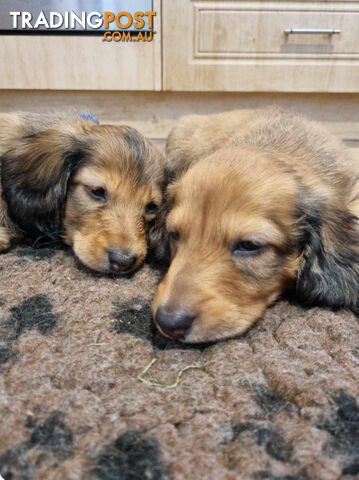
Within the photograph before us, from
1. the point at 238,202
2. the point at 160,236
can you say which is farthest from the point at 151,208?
the point at 238,202

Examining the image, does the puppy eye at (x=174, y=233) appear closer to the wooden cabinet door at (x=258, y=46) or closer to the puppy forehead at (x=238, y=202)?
the puppy forehead at (x=238, y=202)

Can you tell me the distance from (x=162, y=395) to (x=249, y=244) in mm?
708

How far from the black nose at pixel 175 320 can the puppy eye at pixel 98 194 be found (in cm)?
102

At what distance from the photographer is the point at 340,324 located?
1790 millimetres

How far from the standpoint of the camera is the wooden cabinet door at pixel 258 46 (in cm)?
396

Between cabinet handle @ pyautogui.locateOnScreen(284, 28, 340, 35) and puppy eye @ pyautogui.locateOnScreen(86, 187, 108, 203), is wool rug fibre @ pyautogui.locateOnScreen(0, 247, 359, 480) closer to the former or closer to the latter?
puppy eye @ pyautogui.locateOnScreen(86, 187, 108, 203)

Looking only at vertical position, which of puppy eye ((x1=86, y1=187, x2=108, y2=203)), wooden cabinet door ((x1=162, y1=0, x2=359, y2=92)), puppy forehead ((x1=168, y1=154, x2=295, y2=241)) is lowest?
puppy eye ((x1=86, y1=187, x2=108, y2=203))

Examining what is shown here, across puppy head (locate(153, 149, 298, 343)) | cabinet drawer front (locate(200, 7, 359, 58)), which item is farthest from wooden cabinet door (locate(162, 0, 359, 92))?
puppy head (locate(153, 149, 298, 343))

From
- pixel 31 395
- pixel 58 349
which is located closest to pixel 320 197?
pixel 58 349

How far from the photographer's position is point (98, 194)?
2.43 m

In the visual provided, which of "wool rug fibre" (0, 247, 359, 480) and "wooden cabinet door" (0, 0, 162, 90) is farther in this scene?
"wooden cabinet door" (0, 0, 162, 90)

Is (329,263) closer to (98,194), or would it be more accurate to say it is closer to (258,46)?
(98,194)

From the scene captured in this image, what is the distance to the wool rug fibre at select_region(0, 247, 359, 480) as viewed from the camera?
1121 mm

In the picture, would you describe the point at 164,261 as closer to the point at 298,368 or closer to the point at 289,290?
the point at 289,290
